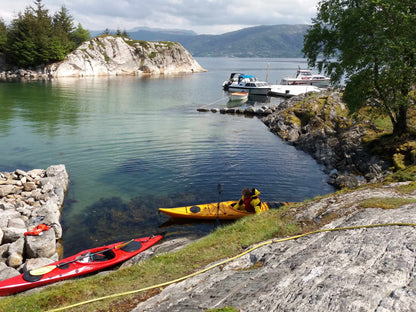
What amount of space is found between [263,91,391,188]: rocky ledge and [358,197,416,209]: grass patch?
9361mm

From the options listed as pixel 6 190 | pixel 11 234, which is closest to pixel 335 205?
pixel 11 234

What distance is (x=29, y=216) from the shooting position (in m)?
15.8

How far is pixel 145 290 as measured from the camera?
7.80 m

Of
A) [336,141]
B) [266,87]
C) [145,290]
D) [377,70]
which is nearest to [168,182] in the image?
[145,290]

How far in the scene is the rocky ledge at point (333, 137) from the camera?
70.2 feet


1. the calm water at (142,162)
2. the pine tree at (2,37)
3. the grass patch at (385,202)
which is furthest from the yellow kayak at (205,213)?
the pine tree at (2,37)

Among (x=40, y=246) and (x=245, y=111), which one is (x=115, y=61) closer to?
(x=245, y=111)

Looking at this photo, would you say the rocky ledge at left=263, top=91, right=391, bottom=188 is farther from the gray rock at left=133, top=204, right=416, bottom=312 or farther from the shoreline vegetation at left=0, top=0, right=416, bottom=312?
the gray rock at left=133, top=204, right=416, bottom=312

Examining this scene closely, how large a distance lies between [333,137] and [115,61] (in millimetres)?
95760

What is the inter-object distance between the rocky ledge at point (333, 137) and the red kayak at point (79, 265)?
570 inches

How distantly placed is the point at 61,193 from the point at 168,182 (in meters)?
6.73

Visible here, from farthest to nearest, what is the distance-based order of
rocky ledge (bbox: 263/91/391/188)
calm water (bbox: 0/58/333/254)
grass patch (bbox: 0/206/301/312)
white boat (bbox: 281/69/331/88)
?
white boat (bbox: 281/69/331/88)
rocky ledge (bbox: 263/91/391/188)
calm water (bbox: 0/58/333/254)
grass patch (bbox: 0/206/301/312)

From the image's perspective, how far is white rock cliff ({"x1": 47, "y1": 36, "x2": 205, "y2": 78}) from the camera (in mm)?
94875

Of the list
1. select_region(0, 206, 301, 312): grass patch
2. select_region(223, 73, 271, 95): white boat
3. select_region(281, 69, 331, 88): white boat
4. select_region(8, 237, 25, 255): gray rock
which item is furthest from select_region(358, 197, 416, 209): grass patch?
select_region(281, 69, 331, 88): white boat
